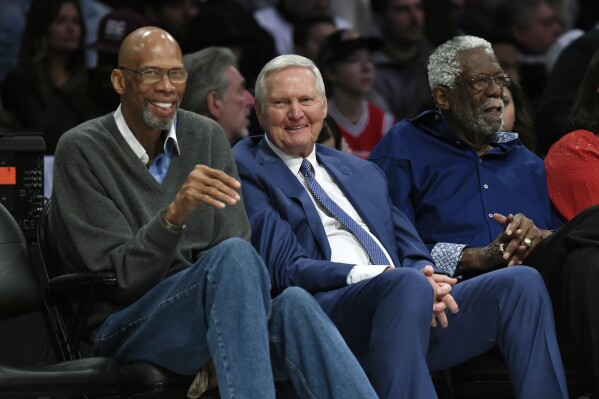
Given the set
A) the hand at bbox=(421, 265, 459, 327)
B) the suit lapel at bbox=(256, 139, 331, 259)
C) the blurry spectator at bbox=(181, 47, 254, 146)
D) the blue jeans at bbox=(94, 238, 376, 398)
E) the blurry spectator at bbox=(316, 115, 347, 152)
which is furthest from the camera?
the blurry spectator at bbox=(181, 47, 254, 146)

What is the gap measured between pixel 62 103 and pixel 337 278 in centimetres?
267

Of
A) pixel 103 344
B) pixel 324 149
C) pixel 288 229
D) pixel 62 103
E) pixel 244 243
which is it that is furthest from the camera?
pixel 62 103

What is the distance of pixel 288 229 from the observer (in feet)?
14.4

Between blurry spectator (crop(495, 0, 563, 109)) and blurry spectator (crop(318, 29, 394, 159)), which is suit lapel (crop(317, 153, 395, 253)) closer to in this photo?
blurry spectator (crop(318, 29, 394, 159))

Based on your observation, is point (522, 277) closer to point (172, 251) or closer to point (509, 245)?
point (509, 245)

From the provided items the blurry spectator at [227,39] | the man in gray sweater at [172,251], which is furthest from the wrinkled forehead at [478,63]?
the blurry spectator at [227,39]

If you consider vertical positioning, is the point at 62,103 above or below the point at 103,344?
above

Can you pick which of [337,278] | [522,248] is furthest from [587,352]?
[337,278]

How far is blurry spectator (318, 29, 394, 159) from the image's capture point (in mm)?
6930

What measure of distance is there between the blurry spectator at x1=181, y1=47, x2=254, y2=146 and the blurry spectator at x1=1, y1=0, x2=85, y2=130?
1.28 m

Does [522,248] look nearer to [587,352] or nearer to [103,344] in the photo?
[587,352]

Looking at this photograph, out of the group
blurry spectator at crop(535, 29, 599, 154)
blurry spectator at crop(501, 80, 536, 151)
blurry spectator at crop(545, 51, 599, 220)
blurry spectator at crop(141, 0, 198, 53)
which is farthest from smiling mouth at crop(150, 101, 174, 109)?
blurry spectator at crop(141, 0, 198, 53)

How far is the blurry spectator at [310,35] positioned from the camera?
793 centimetres

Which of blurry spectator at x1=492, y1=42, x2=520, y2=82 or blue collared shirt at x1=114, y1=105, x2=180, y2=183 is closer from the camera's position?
blue collared shirt at x1=114, y1=105, x2=180, y2=183
